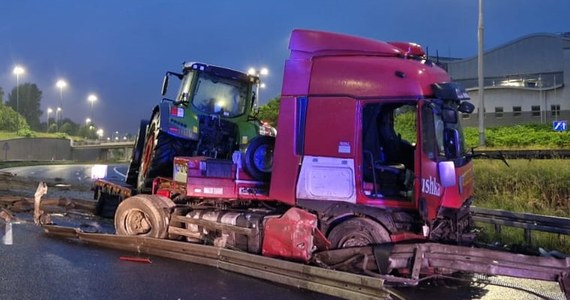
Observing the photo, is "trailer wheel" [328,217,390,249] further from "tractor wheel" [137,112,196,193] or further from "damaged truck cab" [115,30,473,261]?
"tractor wheel" [137,112,196,193]

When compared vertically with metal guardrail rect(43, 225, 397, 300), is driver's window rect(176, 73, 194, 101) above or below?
above

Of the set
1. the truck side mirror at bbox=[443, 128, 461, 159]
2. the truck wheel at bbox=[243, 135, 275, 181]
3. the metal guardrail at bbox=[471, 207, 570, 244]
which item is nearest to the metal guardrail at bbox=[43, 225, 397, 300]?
the truck wheel at bbox=[243, 135, 275, 181]

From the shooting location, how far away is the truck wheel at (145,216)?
27.7 ft

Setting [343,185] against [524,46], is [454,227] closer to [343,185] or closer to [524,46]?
[343,185]

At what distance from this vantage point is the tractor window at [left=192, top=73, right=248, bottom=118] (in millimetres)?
10586

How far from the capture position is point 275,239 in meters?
7.23

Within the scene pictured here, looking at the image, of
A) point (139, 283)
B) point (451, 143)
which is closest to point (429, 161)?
point (451, 143)

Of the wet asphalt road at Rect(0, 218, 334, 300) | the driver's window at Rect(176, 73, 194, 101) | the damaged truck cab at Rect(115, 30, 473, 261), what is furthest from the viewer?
the driver's window at Rect(176, 73, 194, 101)

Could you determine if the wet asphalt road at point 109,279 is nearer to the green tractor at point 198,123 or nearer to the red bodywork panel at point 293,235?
the red bodywork panel at point 293,235

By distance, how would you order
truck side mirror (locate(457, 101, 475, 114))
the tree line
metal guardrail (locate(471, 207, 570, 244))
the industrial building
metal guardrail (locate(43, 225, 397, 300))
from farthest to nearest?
the tree line, the industrial building, metal guardrail (locate(471, 207, 570, 244)), truck side mirror (locate(457, 101, 475, 114)), metal guardrail (locate(43, 225, 397, 300))

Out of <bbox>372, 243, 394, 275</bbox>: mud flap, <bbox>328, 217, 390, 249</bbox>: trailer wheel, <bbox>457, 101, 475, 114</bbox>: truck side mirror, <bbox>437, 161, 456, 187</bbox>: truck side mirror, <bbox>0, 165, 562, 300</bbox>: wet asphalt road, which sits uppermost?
<bbox>457, 101, 475, 114</bbox>: truck side mirror

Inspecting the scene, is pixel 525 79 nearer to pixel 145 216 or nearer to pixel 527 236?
pixel 527 236

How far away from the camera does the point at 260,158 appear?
810 cm

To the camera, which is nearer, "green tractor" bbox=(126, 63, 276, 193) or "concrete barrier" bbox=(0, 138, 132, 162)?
"green tractor" bbox=(126, 63, 276, 193)
